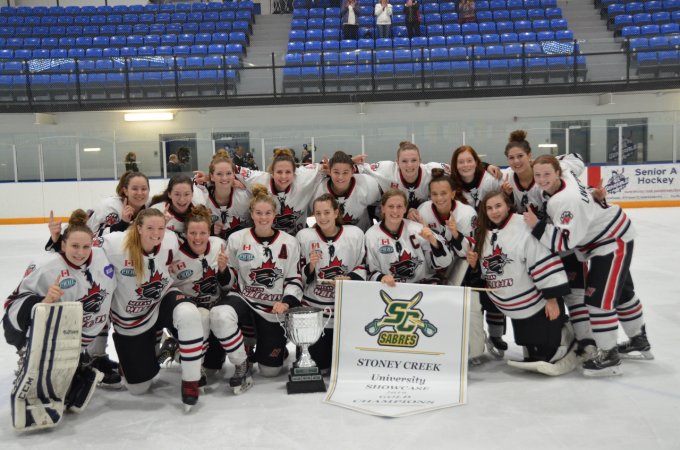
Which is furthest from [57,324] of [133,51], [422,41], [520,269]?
[133,51]

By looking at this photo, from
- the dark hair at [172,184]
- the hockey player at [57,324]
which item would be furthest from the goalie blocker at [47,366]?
the dark hair at [172,184]

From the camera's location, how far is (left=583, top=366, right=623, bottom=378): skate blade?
3.45 m

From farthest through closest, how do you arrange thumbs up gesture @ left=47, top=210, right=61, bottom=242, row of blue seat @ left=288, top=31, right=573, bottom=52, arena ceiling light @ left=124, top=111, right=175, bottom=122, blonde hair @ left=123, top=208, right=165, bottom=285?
row of blue seat @ left=288, top=31, right=573, bottom=52, arena ceiling light @ left=124, top=111, right=175, bottom=122, blonde hair @ left=123, top=208, right=165, bottom=285, thumbs up gesture @ left=47, top=210, right=61, bottom=242

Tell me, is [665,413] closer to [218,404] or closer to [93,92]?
[218,404]

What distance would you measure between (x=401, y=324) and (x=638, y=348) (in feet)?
4.82

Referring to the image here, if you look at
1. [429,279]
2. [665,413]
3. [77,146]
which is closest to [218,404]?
[429,279]

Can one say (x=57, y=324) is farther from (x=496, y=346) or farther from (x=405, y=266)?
(x=496, y=346)

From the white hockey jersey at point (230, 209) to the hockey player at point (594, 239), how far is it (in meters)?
1.77

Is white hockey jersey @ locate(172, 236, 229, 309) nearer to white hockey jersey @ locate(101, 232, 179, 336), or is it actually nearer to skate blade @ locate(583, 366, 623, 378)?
white hockey jersey @ locate(101, 232, 179, 336)

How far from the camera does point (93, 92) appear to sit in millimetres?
14086

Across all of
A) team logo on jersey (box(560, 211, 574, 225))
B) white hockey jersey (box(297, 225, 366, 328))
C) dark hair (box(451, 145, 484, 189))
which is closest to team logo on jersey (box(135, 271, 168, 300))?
white hockey jersey (box(297, 225, 366, 328))

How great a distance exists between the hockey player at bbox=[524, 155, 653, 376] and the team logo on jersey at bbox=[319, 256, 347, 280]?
42.2 inches

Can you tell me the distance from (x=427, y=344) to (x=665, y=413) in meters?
1.16

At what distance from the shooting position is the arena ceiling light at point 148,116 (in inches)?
567
